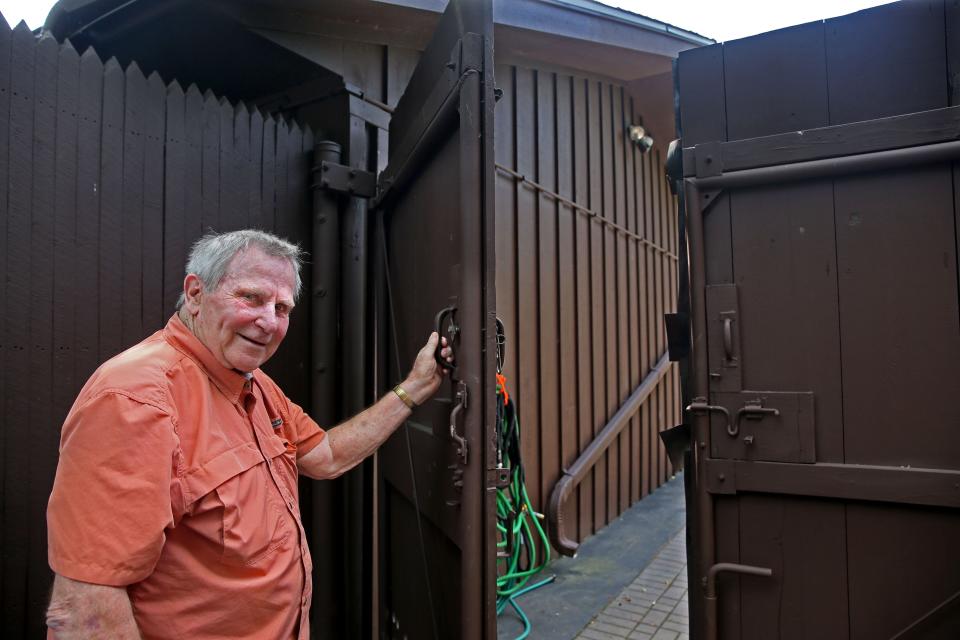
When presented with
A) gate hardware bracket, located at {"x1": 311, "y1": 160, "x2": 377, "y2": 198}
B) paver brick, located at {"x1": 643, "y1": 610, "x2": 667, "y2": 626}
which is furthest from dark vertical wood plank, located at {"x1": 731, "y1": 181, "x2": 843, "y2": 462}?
paver brick, located at {"x1": 643, "y1": 610, "x2": 667, "y2": 626}

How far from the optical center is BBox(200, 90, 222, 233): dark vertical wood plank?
8.50 ft

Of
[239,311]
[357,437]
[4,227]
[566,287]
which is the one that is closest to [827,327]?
[357,437]

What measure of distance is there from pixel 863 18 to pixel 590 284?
3.63 meters

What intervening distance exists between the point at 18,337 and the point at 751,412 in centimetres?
246

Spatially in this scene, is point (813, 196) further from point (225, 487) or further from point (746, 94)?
point (225, 487)

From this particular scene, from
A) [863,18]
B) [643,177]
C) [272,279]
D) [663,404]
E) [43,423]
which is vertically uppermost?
[643,177]

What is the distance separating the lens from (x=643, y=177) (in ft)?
22.8

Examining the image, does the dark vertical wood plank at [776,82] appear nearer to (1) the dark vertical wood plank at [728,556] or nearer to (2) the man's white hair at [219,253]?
(1) the dark vertical wood plank at [728,556]

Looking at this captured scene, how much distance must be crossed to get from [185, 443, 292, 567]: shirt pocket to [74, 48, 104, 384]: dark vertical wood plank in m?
1.03

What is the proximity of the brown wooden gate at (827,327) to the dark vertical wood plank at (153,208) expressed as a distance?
2013mm

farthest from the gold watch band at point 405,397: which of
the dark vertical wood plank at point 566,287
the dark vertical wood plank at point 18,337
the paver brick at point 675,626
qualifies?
the dark vertical wood plank at point 566,287

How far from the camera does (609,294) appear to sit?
5.88 metres

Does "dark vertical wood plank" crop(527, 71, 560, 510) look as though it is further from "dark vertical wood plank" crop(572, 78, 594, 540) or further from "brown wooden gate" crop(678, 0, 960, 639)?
"brown wooden gate" crop(678, 0, 960, 639)

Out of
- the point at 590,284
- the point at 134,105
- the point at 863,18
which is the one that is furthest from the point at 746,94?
the point at 590,284
